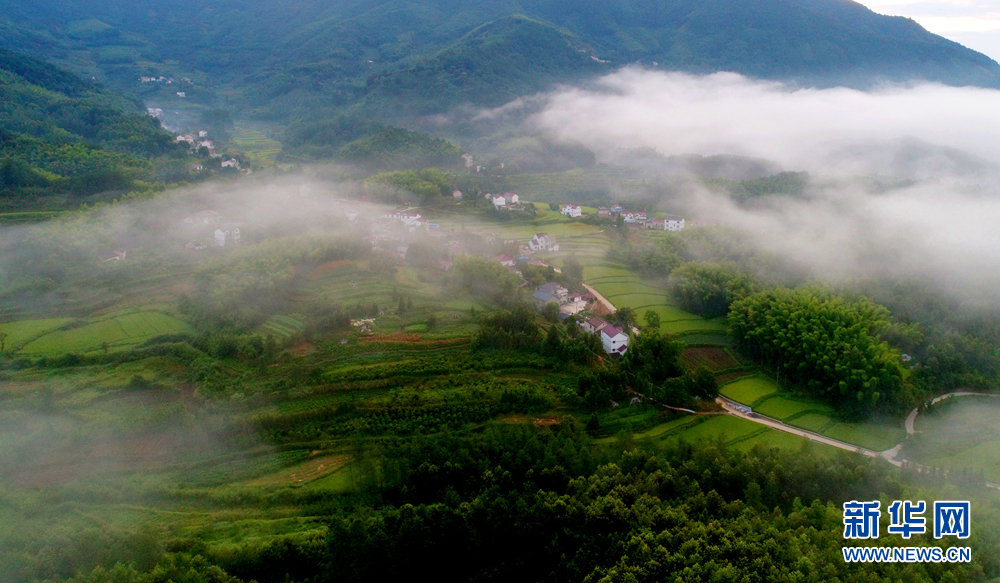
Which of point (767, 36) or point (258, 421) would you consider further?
point (767, 36)

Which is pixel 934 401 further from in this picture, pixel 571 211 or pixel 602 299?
pixel 571 211

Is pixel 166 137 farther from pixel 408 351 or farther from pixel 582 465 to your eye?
pixel 582 465

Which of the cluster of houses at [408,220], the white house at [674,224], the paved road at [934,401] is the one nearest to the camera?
the paved road at [934,401]

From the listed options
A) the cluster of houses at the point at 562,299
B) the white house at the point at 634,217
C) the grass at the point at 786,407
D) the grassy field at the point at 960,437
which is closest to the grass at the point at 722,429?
the grass at the point at 786,407

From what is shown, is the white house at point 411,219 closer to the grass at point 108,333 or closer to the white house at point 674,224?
the white house at point 674,224

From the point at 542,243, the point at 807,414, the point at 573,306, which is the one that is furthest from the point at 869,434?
the point at 542,243

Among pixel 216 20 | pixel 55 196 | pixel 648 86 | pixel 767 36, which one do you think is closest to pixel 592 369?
pixel 55 196
